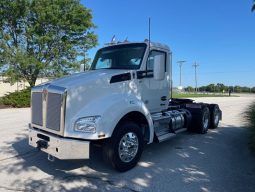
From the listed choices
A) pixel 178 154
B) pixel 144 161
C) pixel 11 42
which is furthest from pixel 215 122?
pixel 11 42

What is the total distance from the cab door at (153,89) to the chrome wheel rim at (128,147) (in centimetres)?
123

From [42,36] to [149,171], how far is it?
20.2 metres

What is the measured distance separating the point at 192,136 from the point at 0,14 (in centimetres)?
2019

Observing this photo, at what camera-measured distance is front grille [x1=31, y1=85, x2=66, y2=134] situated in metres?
5.35

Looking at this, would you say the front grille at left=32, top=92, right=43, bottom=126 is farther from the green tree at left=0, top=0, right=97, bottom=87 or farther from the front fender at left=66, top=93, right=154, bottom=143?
the green tree at left=0, top=0, right=97, bottom=87

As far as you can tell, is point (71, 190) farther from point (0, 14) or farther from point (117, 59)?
point (0, 14)

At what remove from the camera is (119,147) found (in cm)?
579

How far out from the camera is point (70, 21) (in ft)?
81.6

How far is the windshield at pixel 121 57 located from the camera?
699 cm

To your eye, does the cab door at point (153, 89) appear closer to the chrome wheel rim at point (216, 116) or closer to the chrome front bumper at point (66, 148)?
the chrome front bumper at point (66, 148)

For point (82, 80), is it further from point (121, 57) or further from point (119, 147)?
point (121, 57)

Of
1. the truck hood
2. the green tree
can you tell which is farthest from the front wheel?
the green tree

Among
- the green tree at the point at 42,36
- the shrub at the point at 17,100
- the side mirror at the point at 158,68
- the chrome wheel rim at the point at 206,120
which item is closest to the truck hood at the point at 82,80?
the side mirror at the point at 158,68

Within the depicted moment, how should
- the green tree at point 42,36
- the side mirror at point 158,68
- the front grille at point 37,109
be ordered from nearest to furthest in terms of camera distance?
the front grille at point 37,109, the side mirror at point 158,68, the green tree at point 42,36
